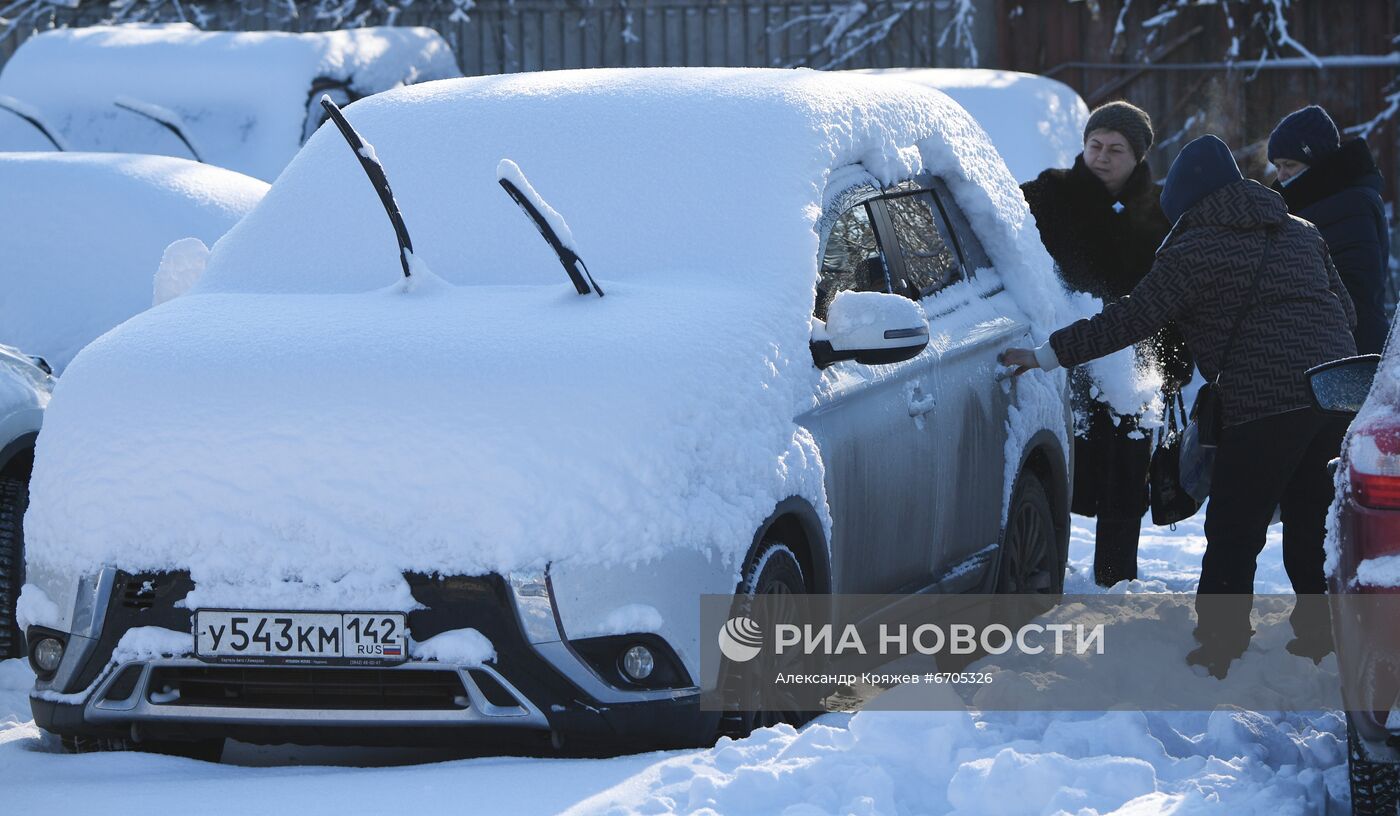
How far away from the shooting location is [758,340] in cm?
476

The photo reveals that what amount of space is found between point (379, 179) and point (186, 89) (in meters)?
6.32

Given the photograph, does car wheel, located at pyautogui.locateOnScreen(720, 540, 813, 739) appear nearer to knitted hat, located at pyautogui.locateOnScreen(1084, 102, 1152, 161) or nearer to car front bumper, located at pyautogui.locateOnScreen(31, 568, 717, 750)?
car front bumper, located at pyautogui.locateOnScreen(31, 568, 717, 750)

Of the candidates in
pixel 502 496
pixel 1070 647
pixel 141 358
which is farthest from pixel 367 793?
pixel 1070 647

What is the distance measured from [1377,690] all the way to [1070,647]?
2275 millimetres

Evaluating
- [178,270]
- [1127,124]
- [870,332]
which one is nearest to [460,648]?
[870,332]

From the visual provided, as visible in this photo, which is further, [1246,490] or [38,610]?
[1246,490]

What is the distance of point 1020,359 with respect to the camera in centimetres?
605

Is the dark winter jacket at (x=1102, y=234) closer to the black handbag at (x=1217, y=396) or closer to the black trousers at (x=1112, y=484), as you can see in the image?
the black trousers at (x=1112, y=484)

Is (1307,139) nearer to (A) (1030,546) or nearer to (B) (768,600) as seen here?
(A) (1030,546)

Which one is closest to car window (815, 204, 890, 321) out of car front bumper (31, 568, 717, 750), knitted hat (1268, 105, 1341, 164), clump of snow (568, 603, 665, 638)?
clump of snow (568, 603, 665, 638)

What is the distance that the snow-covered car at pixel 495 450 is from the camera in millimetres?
4348

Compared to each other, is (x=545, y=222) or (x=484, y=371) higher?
(x=545, y=222)

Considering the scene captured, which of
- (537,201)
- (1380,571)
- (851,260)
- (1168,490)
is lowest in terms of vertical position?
(1168,490)

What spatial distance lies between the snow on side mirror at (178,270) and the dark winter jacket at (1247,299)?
2.53 meters
